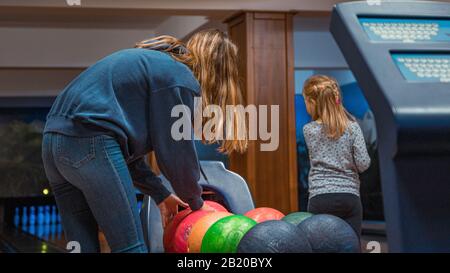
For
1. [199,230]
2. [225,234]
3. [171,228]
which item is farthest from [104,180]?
[171,228]

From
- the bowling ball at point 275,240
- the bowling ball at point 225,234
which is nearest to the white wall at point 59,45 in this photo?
the bowling ball at point 225,234

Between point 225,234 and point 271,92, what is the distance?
407 cm

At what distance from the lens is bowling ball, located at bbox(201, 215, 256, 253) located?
2020 mm

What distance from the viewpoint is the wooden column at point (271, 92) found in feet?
19.6

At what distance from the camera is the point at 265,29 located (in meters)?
6.07

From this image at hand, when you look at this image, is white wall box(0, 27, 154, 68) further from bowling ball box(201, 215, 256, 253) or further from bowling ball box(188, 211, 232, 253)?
bowling ball box(201, 215, 256, 253)

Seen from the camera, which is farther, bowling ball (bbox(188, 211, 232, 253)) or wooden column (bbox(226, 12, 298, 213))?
wooden column (bbox(226, 12, 298, 213))

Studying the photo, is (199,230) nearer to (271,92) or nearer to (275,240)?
(275,240)

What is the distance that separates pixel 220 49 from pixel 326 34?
21.2 ft

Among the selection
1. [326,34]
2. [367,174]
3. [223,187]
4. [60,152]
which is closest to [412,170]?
[60,152]

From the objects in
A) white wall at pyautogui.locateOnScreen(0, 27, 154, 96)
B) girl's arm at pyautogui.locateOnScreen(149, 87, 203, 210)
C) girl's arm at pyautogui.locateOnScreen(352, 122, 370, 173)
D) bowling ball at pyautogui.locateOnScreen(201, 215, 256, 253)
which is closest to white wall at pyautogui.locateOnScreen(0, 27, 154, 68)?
white wall at pyautogui.locateOnScreen(0, 27, 154, 96)

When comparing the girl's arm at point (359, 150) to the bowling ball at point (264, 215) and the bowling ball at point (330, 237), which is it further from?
the bowling ball at point (330, 237)

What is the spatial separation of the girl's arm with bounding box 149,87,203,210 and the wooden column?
165 inches
